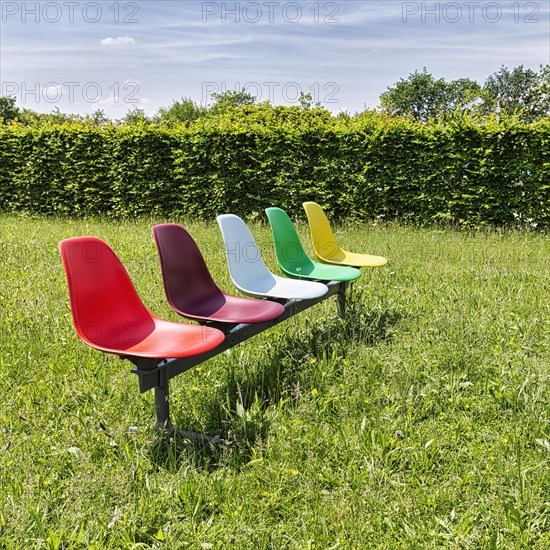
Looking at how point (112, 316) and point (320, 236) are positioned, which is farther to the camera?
point (320, 236)

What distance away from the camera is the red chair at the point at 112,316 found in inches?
111

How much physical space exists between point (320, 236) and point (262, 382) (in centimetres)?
226

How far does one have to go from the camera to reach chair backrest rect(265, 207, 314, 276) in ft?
15.5

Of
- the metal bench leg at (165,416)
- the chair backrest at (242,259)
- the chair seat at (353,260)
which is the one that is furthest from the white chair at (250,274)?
the metal bench leg at (165,416)

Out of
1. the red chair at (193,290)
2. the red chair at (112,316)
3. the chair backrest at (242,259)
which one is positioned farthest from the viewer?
the chair backrest at (242,259)

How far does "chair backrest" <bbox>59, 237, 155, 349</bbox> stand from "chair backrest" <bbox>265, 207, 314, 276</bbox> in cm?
172

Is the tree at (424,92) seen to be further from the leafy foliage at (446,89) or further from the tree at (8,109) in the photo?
the tree at (8,109)

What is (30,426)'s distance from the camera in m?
3.02

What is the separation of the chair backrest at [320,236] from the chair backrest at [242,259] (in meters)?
0.95

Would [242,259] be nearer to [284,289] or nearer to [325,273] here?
[284,289]

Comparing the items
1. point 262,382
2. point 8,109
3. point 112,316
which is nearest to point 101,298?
point 112,316

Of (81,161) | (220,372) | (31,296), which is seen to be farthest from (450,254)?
(81,161)

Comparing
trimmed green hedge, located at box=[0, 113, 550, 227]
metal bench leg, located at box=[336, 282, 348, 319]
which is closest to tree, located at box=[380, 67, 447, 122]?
trimmed green hedge, located at box=[0, 113, 550, 227]

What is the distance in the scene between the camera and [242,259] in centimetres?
427
